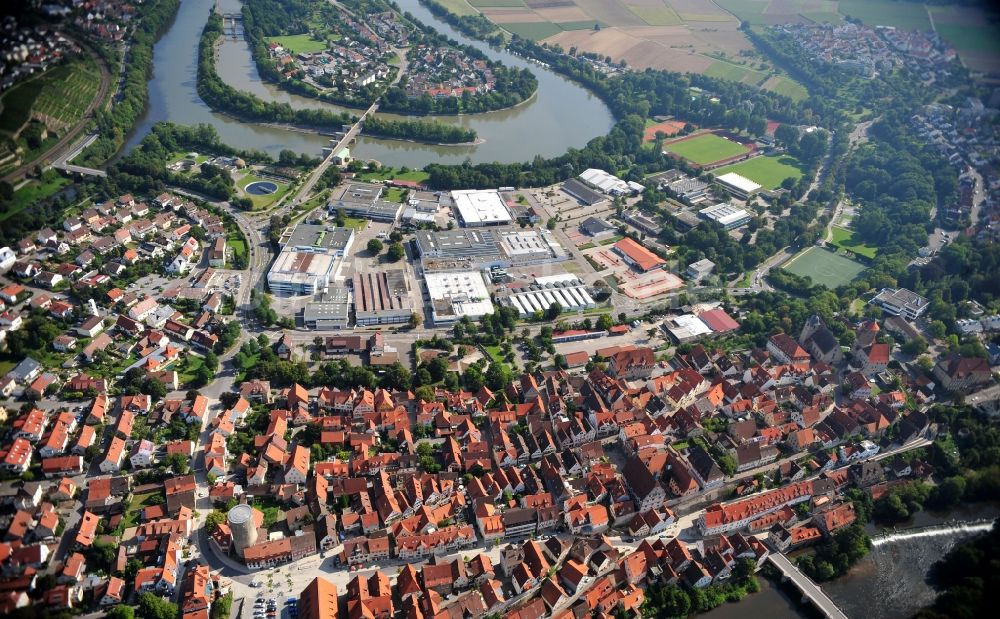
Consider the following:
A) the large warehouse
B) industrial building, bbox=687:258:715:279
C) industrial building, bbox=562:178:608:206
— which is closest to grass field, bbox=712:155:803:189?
industrial building, bbox=562:178:608:206

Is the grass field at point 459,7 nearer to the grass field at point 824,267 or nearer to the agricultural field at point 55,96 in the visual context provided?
the agricultural field at point 55,96

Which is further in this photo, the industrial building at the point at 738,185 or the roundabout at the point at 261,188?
the industrial building at the point at 738,185

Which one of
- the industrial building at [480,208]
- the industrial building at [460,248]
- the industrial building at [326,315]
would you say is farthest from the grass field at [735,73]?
the industrial building at [326,315]

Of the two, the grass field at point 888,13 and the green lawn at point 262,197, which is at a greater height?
the grass field at point 888,13

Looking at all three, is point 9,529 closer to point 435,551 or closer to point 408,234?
point 435,551

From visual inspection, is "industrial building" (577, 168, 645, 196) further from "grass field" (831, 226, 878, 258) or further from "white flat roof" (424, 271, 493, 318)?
"white flat roof" (424, 271, 493, 318)

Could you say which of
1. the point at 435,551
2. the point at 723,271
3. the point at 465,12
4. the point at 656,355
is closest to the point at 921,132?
the point at 723,271

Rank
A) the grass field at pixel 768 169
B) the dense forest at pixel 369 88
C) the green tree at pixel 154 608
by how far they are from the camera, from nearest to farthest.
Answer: the green tree at pixel 154 608 < the grass field at pixel 768 169 < the dense forest at pixel 369 88
